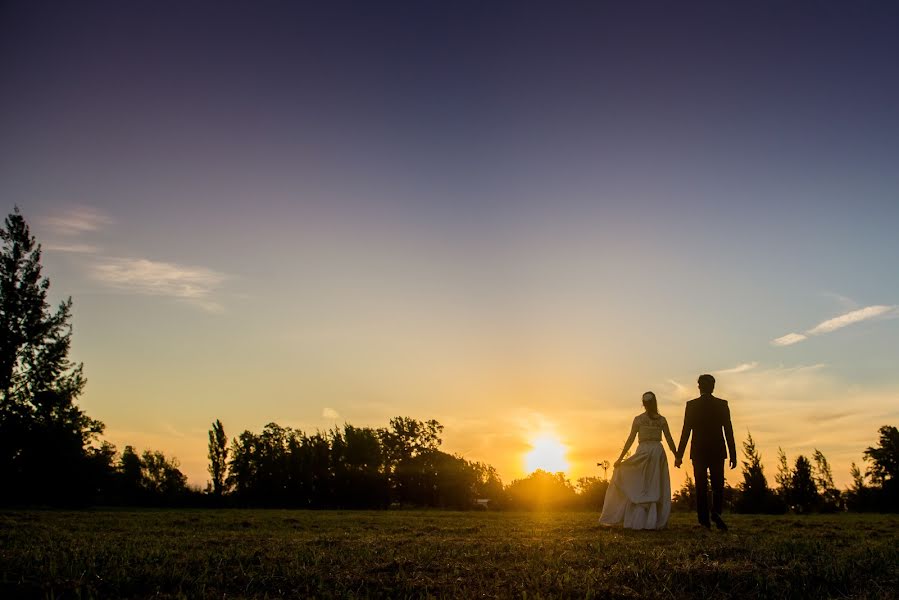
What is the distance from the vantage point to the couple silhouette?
13453 millimetres

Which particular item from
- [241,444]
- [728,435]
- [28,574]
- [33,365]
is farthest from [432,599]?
[241,444]

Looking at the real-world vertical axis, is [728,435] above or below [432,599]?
above

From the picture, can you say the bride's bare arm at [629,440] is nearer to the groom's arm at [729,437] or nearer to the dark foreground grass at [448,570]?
the groom's arm at [729,437]

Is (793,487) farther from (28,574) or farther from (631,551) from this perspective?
(28,574)

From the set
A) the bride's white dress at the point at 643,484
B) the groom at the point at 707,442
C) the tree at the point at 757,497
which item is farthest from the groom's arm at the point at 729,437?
the tree at the point at 757,497

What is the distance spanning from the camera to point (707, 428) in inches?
538

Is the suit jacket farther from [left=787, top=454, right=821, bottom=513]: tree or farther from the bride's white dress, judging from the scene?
[left=787, top=454, right=821, bottom=513]: tree

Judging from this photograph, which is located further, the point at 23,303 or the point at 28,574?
the point at 23,303

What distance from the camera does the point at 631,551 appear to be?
8.34m

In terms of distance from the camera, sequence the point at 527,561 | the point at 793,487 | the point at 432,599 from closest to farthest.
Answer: the point at 432,599 < the point at 527,561 < the point at 793,487

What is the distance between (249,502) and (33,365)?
35.0 meters

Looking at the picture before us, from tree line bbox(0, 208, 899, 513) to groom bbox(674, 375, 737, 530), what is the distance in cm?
2964

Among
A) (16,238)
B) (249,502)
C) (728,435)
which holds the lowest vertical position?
(249,502)

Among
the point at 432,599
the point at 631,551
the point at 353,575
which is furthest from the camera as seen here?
the point at 631,551
